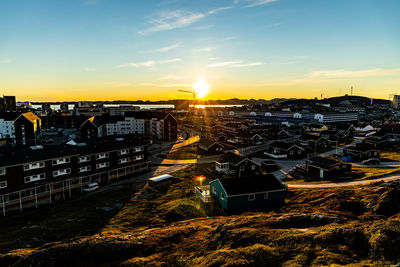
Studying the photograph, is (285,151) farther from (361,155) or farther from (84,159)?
(84,159)

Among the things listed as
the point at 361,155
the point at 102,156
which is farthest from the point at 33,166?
the point at 361,155

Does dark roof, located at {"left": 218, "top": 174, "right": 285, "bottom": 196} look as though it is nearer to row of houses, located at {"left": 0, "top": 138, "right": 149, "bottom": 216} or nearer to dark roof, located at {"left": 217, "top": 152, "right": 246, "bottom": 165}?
dark roof, located at {"left": 217, "top": 152, "right": 246, "bottom": 165}

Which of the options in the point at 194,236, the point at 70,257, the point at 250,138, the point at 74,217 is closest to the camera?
the point at 70,257

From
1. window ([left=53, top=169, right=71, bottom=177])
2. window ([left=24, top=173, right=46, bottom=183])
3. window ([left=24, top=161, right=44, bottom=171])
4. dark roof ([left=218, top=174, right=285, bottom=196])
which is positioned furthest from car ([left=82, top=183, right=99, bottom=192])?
dark roof ([left=218, top=174, right=285, bottom=196])

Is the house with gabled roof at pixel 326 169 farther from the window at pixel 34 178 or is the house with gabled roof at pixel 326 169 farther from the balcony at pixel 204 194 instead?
the window at pixel 34 178

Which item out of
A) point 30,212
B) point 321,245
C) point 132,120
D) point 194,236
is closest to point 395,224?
point 321,245

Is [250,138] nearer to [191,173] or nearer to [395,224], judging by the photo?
[191,173]

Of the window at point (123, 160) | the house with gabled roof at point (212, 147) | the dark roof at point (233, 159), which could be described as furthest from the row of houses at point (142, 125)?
the dark roof at point (233, 159)

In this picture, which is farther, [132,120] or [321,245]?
[132,120]
